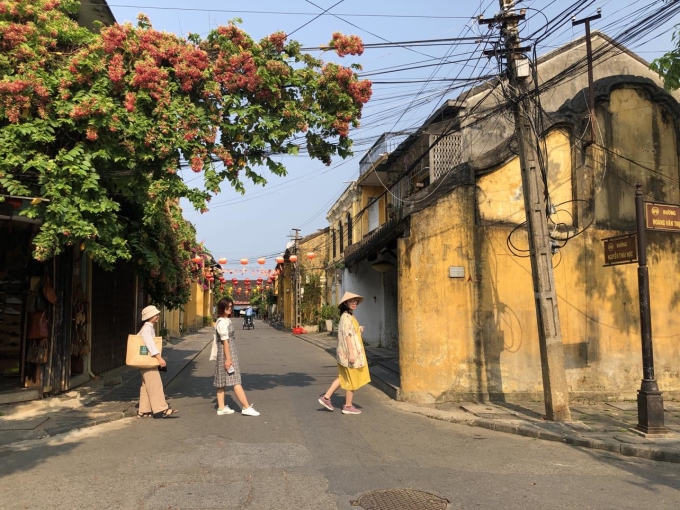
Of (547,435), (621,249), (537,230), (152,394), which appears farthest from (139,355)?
(621,249)

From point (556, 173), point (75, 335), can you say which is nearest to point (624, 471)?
point (556, 173)

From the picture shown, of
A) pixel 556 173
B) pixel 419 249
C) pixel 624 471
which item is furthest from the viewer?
pixel 556 173

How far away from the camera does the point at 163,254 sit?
37.2 feet

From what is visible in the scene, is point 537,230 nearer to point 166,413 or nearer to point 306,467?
point 306,467

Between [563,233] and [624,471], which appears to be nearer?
[624,471]

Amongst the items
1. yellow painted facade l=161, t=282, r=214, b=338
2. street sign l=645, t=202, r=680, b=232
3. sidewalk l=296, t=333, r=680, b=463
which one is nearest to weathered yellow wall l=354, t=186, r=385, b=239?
yellow painted facade l=161, t=282, r=214, b=338

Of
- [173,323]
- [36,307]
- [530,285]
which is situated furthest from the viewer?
[173,323]

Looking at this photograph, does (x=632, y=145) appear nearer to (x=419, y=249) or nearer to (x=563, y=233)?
(x=563, y=233)

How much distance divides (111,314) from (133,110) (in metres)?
7.99

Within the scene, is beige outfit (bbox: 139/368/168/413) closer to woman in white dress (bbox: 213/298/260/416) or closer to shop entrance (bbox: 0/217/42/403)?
woman in white dress (bbox: 213/298/260/416)

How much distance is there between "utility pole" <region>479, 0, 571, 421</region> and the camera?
8.38 meters

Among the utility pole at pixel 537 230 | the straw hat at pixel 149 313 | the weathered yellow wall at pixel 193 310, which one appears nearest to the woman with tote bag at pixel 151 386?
the straw hat at pixel 149 313

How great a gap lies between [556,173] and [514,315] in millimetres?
2949

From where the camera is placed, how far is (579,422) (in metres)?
8.31
